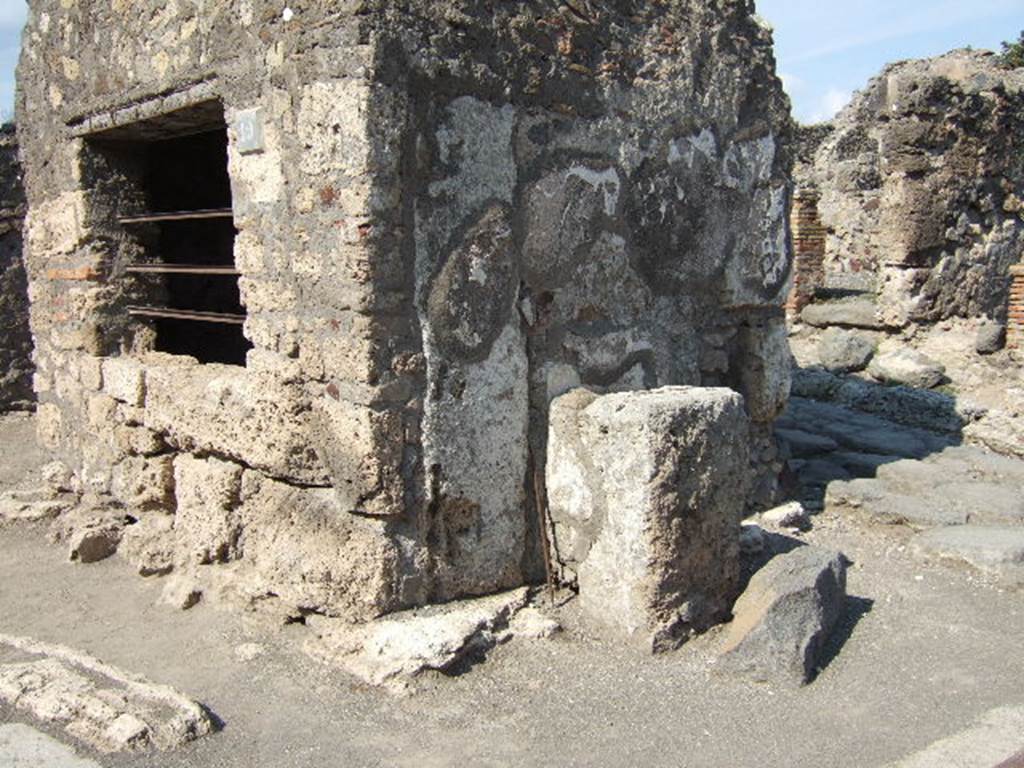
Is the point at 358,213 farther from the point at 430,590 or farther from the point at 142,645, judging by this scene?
the point at 142,645

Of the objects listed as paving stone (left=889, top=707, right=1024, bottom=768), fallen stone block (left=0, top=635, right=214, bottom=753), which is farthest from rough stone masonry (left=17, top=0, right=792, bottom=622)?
paving stone (left=889, top=707, right=1024, bottom=768)

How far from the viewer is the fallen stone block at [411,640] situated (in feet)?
9.82

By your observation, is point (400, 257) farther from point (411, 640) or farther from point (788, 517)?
point (788, 517)

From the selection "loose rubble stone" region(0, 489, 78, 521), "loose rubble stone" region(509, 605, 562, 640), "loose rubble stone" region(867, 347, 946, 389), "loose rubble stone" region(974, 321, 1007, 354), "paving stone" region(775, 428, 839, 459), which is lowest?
"loose rubble stone" region(509, 605, 562, 640)

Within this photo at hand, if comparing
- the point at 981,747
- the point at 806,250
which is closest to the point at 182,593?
the point at 981,747

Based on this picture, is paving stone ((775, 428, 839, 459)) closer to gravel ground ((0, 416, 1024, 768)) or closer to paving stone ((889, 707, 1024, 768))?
gravel ground ((0, 416, 1024, 768))

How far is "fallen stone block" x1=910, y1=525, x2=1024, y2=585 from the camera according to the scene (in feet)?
12.0

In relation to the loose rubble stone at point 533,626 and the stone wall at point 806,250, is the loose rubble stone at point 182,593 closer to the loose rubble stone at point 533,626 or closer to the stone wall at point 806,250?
the loose rubble stone at point 533,626

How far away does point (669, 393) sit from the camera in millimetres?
3262

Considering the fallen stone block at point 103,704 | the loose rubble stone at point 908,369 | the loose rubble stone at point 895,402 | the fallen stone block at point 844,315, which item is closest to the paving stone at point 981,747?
the fallen stone block at point 103,704

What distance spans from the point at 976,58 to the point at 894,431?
41.1ft

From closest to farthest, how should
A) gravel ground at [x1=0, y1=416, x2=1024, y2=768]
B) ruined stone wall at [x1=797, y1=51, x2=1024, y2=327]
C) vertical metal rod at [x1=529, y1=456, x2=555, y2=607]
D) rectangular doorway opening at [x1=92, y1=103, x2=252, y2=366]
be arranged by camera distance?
1. gravel ground at [x1=0, y1=416, x2=1024, y2=768]
2. vertical metal rod at [x1=529, y1=456, x2=555, y2=607]
3. rectangular doorway opening at [x1=92, y1=103, x2=252, y2=366]
4. ruined stone wall at [x1=797, y1=51, x2=1024, y2=327]

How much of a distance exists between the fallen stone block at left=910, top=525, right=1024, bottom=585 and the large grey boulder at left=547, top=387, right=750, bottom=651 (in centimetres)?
114

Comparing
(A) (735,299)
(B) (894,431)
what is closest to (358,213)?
(A) (735,299)
